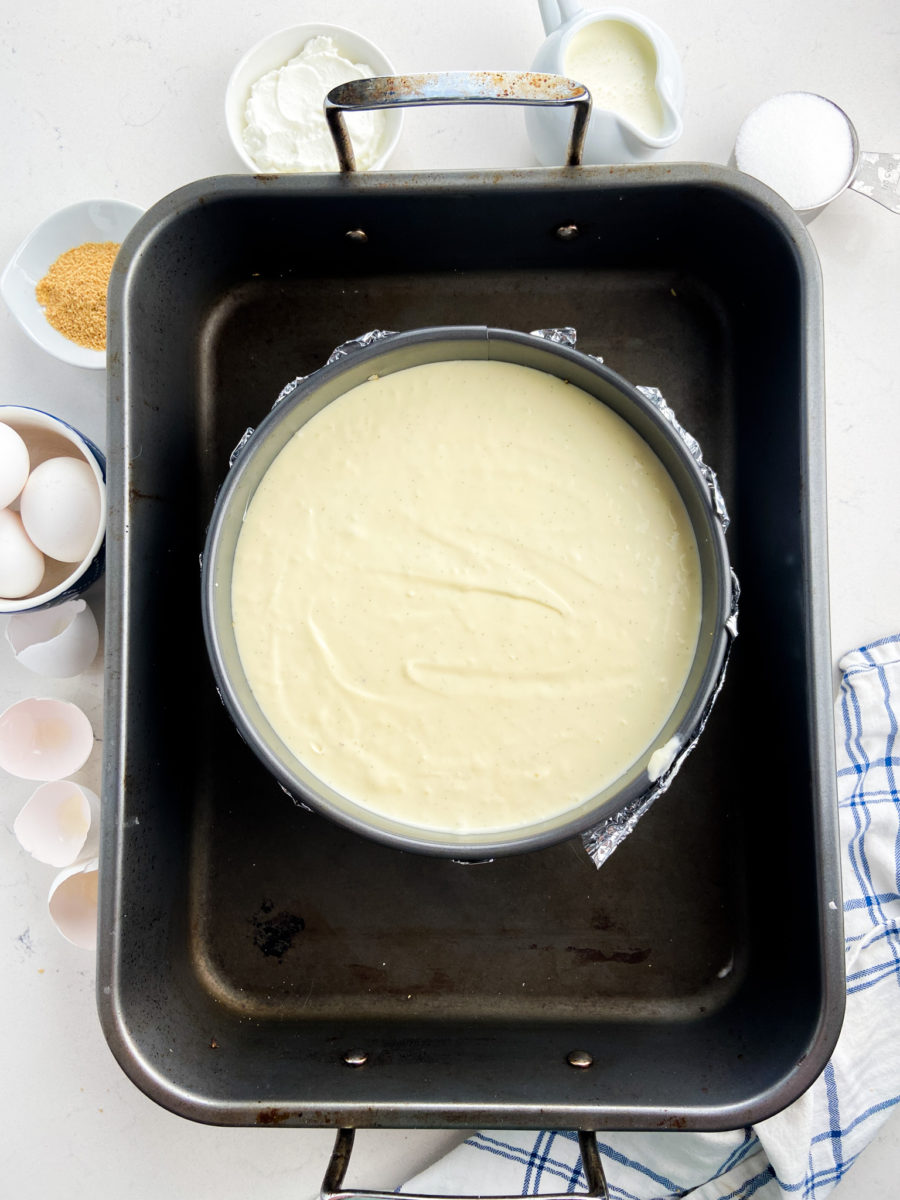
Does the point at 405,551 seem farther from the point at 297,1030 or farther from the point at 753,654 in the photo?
the point at 297,1030

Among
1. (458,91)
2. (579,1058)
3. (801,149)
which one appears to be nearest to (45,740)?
(579,1058)

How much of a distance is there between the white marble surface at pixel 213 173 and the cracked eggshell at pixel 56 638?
0.16 ft

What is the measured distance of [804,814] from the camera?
1.03 m

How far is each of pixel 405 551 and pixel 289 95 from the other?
2.20 feet

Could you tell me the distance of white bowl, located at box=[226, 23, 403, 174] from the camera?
4.03 ft

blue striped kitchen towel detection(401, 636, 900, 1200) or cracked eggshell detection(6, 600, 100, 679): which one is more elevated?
cracked eggshell detection(6, 600, 100, 679)

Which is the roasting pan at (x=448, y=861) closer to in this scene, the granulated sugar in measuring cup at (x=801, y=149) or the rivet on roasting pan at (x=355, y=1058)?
the rivet on roasting pan at (x=355, y=1058)

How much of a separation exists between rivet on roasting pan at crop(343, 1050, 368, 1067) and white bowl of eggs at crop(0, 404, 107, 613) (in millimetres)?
657

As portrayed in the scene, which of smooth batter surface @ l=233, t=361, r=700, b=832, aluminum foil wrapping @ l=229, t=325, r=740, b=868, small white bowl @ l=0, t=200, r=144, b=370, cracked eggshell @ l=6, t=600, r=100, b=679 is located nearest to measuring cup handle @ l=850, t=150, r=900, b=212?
aluminum foil wrapping @ l=229, t=325, r=740, b=868

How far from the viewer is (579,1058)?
1073 mm

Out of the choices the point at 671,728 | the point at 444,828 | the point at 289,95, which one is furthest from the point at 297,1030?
the point at 289,95

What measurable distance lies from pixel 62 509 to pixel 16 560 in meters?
0.09

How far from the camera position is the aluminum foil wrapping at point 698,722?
992 millimetres

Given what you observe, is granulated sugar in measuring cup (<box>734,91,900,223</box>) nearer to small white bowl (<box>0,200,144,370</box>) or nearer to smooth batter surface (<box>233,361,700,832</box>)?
smooth batter surface (<box>233,361,700,832</box>)
